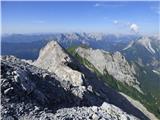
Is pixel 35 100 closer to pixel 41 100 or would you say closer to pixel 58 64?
pixel 41 100

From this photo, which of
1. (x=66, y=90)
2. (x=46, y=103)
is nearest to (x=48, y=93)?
(x=46, y=103)

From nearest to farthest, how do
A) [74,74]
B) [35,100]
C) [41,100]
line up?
[35,100] → [41,100] → [74,74]

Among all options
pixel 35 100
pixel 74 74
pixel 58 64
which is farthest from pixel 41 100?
pixel 58 64

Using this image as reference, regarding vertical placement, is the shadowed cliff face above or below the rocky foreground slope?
A: below

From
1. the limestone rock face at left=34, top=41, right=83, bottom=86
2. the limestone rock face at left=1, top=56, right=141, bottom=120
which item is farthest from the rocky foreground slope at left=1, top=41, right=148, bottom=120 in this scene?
the limestone rock face at left=34, top=41, right=83, bottom=86

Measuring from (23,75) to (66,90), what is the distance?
10.3 m

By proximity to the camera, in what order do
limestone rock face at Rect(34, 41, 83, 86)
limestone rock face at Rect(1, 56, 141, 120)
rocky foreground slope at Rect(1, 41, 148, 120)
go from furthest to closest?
limestone rock face at Rect(34, 41, 83, 86) < rocky foreground slope at Rect(1, 41, 148, 120) < limestone rock face at Rect(1, 56, 141, 120)

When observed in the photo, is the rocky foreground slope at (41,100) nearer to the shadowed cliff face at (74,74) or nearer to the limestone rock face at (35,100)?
the limestone rock face at (35,100)

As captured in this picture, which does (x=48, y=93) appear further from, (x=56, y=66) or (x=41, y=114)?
(x=56, y=66)

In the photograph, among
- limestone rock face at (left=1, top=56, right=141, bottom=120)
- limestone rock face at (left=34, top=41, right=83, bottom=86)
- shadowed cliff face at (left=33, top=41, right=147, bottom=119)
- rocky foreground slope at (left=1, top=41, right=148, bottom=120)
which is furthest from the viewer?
limestone rock face at (left=34, top=41, right=83, bottom=86)

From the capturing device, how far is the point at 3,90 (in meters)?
31.1

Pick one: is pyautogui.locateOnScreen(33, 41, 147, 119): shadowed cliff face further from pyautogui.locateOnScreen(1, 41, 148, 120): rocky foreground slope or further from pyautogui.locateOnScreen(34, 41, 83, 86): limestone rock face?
pyautogui.locateOnScreen(1, 41, 148, 120): rocky foreground slope

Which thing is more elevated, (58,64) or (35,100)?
(35,100)

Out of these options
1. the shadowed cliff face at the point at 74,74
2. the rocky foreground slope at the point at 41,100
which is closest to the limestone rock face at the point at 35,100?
the rocky foreground slope at the point at 41,100
